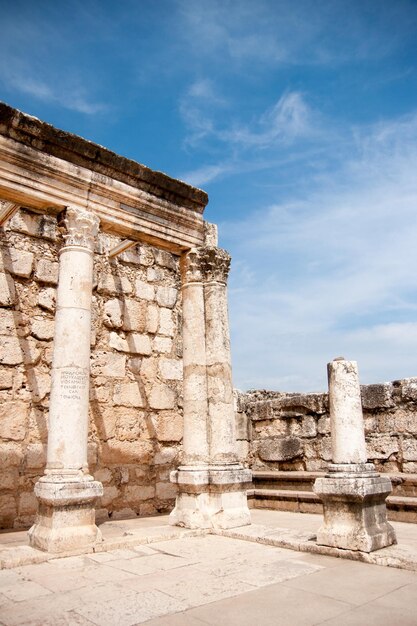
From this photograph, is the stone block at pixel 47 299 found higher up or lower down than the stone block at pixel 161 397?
higher up

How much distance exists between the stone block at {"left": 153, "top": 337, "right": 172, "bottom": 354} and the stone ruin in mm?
41

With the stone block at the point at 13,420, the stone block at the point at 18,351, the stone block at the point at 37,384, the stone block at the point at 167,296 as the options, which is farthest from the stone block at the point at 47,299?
the stone block at the point at 167,296

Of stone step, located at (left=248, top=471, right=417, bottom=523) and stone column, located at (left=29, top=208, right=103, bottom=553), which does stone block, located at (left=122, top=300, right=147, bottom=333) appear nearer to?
stone column, located at (left=29, top=208, right=103, bottom=553)

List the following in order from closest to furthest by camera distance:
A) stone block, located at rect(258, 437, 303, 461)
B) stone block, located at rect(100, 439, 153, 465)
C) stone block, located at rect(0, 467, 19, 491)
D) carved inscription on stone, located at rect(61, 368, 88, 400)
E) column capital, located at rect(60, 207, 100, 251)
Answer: carved inscription on stone, located at rect(61, 368, 88, 400) → column capital, located at rect(60, 207, 100, 251) → stone block, located at rect(0, 467, 19, 491) → stone block, located at rect(100, 439, 153, 465) → stone block, located at rect(258, 437, 303, 461)

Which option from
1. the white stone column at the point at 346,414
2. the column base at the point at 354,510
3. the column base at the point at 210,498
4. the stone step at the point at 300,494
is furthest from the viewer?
the stone step at the point at 300,494

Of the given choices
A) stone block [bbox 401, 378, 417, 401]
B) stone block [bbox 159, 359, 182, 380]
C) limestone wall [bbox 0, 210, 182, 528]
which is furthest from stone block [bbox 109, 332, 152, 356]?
stone block [bbox 401, 378, 417, 401]

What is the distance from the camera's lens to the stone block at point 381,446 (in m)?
8.90

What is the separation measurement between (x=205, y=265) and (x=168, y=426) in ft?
9.91

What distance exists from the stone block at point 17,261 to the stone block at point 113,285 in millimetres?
1272

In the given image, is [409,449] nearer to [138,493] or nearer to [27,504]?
[138,493]

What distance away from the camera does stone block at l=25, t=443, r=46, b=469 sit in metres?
7.06

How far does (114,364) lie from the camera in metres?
8.38

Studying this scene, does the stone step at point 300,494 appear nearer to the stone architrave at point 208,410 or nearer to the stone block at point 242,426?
the stone block at point 242,426

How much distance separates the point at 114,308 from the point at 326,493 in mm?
4704
